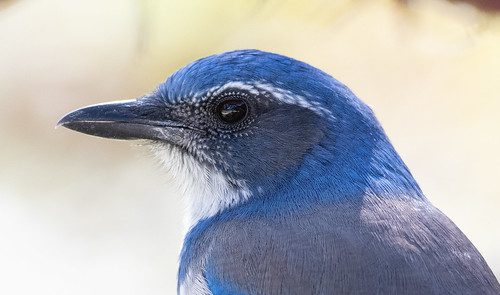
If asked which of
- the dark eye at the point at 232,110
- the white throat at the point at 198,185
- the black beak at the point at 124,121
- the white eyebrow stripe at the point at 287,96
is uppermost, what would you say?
the white eyebrow stripe at the point at 287,96

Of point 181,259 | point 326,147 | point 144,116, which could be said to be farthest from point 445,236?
point 144,116

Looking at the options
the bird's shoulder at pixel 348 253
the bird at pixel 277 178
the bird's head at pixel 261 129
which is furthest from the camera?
the bird's head at pixel 261 129

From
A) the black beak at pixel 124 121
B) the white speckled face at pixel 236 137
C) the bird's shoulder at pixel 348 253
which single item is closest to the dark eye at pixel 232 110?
the white speckled face at pixel 236 137

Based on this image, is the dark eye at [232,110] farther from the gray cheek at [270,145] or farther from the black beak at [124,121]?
the black beak at [124,121]

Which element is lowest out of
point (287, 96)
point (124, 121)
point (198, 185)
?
point (198, 185)

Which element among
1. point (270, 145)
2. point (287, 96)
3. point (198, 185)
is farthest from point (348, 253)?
point (198, 185)

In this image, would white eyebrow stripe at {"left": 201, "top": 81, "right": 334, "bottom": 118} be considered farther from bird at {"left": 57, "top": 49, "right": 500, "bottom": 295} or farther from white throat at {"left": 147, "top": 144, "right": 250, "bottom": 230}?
white throat at {"left": 147, "top": 144, "right": 250, "bottom": 230}

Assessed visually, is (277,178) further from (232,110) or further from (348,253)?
(348,253)

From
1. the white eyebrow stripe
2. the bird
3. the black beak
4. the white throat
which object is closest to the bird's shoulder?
the bird
